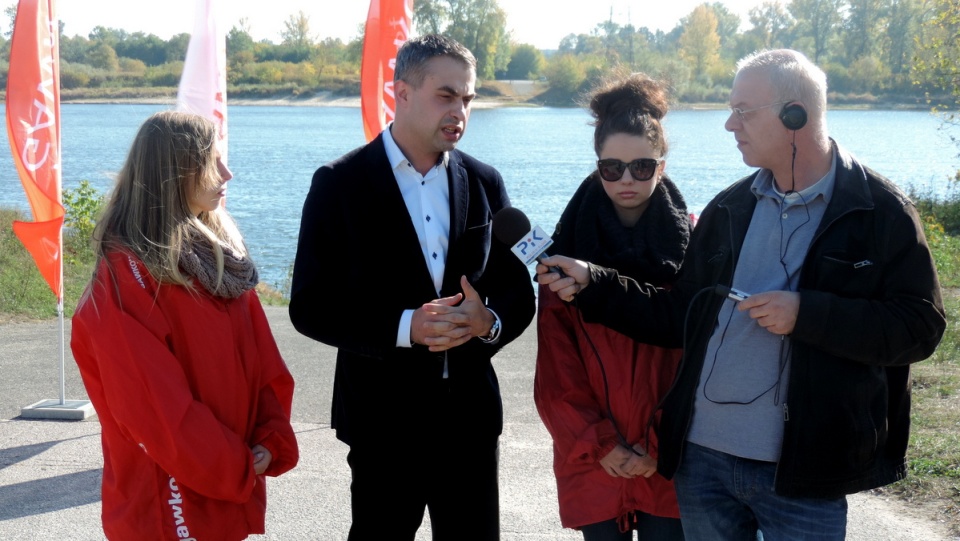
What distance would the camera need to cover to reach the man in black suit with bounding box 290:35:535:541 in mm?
3021

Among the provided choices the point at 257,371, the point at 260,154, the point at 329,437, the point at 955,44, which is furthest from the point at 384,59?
the point at 260,154

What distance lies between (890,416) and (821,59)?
71.4 meters

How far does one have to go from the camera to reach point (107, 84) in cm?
6344

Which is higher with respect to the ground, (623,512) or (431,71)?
(431,71)

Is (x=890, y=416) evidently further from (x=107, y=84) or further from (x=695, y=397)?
(x=107, y=84)

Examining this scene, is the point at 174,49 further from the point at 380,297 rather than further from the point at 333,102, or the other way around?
the point at 380,297

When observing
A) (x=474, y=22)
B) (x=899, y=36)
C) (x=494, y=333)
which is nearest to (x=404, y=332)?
(x=494, y=333)

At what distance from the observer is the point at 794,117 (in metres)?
2.60

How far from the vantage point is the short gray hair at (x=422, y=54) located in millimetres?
3107

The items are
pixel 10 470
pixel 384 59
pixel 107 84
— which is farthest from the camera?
pixel 107 84

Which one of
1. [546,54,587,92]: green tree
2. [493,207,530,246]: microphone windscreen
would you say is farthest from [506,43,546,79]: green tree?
[493,207,530,246]: microphone windscreen

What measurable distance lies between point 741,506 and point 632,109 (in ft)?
4.25

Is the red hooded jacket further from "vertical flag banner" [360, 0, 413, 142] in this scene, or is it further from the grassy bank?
"vertical flag banner" [360, 0, 413, 142]

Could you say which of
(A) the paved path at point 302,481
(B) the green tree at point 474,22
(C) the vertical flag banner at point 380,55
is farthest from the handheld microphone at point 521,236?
(B) the green tree at point 474,22
